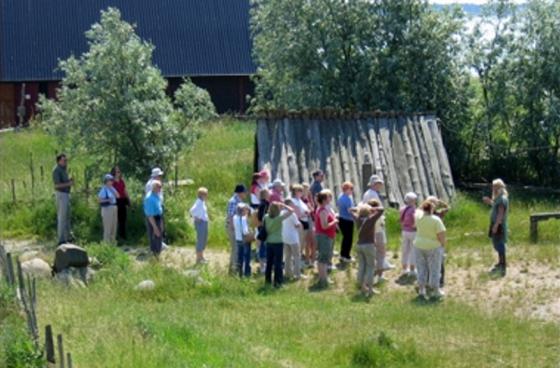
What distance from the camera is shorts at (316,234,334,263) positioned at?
16266 mm

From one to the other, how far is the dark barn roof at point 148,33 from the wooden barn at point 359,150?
1534cm

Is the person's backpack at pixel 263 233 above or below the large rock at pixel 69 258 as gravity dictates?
above

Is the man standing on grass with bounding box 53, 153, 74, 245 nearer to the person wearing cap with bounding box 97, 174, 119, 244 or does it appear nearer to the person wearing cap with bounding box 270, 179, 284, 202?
the person wearing cap with bounding box 97, 174, 119, 244

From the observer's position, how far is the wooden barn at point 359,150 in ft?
70.5

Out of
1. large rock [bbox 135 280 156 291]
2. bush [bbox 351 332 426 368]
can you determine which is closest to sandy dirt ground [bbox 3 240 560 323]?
large rock [bbox 135 280 156 291]

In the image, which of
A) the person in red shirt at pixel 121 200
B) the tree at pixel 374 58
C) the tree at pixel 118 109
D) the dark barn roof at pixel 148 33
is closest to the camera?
the person in red shirt at pixel 121 200

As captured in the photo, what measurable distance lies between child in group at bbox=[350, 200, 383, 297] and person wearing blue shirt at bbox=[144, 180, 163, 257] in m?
3.75

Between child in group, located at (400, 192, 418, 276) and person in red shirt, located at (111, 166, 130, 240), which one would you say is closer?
child in group, located at (400, 192, 418, 276)

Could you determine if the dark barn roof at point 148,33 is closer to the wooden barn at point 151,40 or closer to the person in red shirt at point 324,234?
the wooden barn at point 151,40

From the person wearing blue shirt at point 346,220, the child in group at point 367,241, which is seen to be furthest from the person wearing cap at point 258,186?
the child in group at point 367,241

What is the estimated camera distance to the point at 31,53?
121 feet

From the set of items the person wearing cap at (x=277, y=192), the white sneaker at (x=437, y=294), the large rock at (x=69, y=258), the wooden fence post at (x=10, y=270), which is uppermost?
the person wearing cap at (x=277, y=192)

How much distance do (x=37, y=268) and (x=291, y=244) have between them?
3774 mm

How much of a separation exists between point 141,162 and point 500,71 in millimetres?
9474
